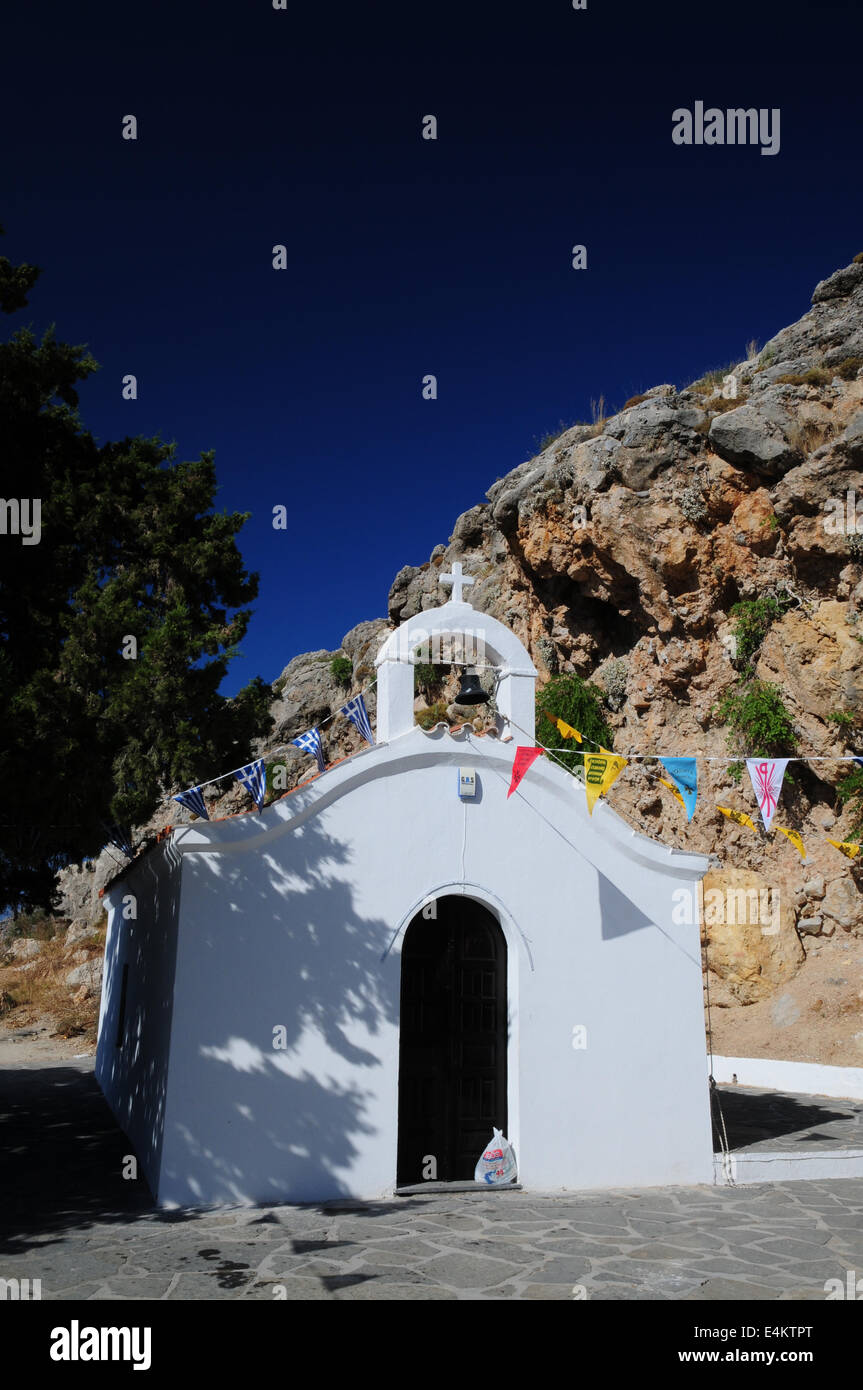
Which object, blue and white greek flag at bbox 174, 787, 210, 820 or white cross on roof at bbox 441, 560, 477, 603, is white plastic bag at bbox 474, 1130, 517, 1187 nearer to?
blue and white greek flag at bbox 174, 787, 210, 820

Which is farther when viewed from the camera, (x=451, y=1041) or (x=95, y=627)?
(x=95, y=627)

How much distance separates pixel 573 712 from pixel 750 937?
8.19 meters

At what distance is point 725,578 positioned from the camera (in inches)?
864

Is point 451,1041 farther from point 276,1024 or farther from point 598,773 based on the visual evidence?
point 598,773

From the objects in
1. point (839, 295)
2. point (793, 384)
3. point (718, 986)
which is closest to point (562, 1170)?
point (718, 986)

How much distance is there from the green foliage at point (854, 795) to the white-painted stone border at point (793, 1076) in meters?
4.83

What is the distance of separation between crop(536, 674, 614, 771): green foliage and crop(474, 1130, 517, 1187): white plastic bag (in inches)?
634

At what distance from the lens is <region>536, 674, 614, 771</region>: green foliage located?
24.9 m

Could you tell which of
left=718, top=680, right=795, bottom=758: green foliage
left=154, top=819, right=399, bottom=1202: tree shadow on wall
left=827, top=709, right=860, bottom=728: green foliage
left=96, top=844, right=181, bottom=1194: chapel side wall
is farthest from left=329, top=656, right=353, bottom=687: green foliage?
left=154, top=819, right=399, bottom=1202: tree shadow on wall

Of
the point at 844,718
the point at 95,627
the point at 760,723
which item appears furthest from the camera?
the point at 760,723

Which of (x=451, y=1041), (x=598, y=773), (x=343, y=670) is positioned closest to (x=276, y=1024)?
(x=451, y=1041)

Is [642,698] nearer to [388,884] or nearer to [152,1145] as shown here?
[388,884]

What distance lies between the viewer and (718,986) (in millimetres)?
19469

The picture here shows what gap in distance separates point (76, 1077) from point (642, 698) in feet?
51.8
